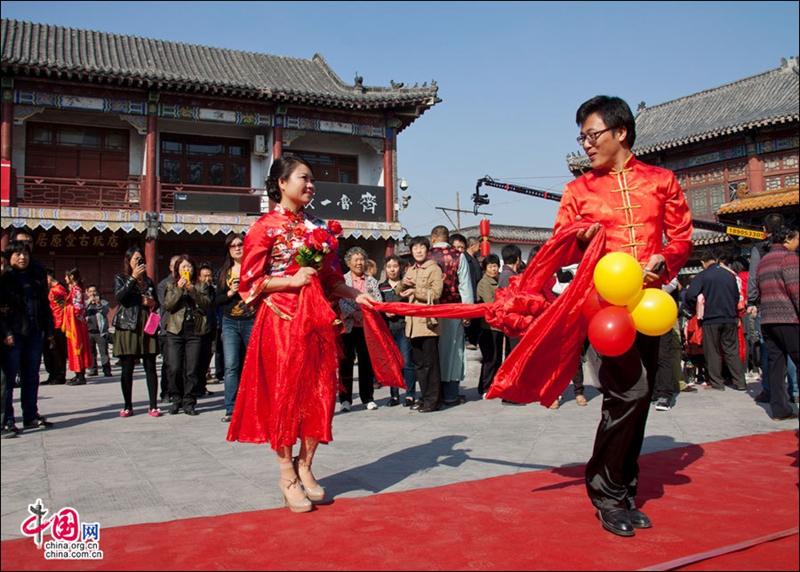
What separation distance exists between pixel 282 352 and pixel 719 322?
589cm

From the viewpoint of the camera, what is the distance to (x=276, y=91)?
663 inches

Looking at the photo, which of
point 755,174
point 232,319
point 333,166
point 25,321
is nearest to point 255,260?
point 232,319

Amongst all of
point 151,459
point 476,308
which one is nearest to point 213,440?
point 151,459

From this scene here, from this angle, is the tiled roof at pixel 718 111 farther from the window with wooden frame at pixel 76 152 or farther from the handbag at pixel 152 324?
the handbag at pixel 152 324

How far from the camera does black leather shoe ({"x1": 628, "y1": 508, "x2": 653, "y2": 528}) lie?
103 inches

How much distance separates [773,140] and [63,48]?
61.9 feet

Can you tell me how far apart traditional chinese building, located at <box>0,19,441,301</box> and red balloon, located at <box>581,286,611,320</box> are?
1466cm

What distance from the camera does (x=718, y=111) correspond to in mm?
23062

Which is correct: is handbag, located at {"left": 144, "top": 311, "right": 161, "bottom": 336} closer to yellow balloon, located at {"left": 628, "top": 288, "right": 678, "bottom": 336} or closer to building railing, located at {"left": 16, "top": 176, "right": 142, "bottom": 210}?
yellow balloon, located at {"left": 628, "top": 288, "right": 678, "bottom": 336}

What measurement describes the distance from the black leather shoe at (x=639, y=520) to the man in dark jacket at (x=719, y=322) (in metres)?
5.19

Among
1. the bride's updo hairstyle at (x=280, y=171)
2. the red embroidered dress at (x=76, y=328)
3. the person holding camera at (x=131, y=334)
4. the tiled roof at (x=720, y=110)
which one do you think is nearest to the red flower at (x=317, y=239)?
the bride's updo hairstyle at (x=280, y=171)

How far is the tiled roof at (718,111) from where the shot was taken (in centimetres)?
1911

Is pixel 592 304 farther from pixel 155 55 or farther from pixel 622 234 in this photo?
pixel 155 55
